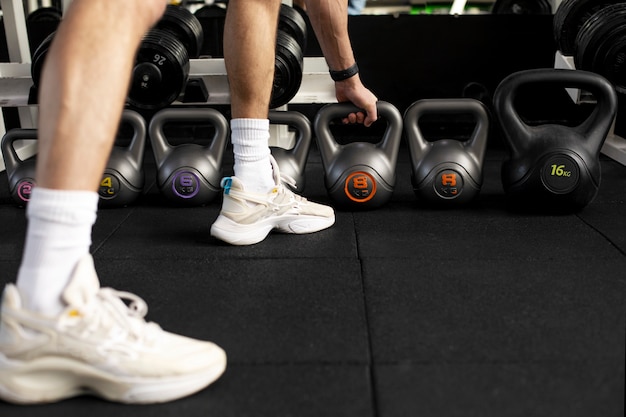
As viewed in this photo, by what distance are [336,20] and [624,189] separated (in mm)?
1167

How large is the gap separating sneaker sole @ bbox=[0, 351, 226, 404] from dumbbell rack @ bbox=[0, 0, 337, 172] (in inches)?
63.9

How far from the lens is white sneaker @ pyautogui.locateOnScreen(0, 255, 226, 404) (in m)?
0.79

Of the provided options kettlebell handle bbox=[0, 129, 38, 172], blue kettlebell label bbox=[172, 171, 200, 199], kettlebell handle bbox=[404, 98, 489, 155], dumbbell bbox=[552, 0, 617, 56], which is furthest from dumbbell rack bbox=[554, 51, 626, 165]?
kettlebell handle bbox=[0, 129, 38, 172]

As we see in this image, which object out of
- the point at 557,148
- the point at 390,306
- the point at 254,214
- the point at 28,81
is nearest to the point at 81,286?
the point at 390,306

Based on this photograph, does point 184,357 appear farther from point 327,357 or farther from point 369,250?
point 369,250

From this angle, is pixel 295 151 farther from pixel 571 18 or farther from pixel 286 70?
pixel 571 18

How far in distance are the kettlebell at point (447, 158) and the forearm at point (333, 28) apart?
0.92 feet

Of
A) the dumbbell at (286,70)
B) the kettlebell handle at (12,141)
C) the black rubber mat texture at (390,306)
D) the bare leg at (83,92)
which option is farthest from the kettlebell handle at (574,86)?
the kettlebell handle at (12,141)

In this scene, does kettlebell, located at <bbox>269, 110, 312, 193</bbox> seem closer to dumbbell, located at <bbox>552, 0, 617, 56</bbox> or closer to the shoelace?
the shoelace

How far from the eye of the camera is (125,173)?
1.79m

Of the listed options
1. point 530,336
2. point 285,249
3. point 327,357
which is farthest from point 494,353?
point 285,249

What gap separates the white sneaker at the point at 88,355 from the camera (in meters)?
0.79

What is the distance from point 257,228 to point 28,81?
1.33 m

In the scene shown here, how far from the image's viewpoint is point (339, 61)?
158 cm
